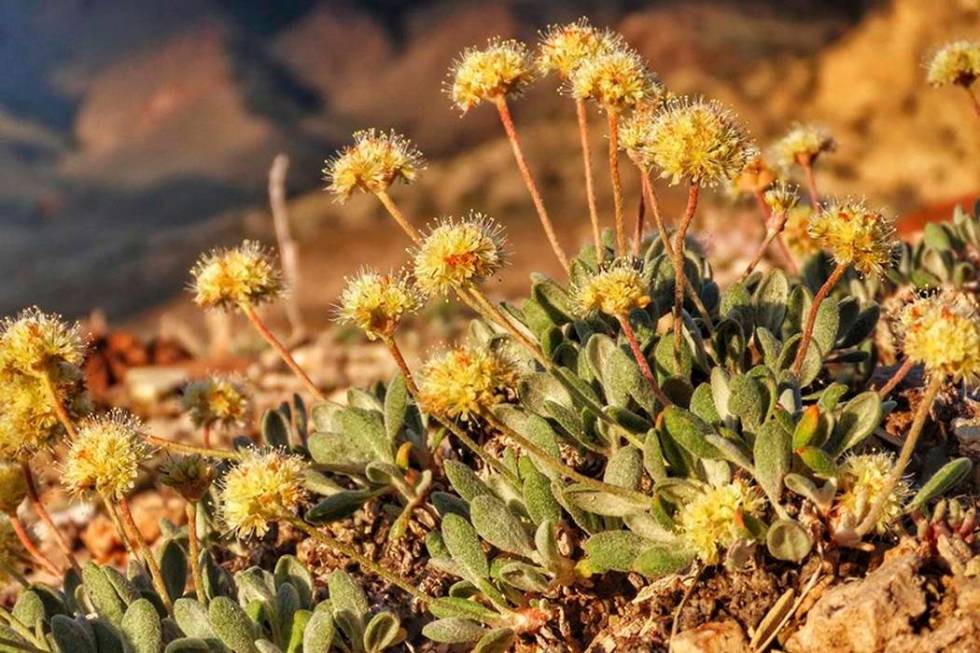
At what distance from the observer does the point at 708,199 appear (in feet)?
56.5

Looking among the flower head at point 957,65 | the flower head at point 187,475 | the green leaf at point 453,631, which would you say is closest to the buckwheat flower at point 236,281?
the flower head at point 187,475

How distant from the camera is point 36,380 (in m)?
3.82

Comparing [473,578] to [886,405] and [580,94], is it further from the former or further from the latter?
[580,94]

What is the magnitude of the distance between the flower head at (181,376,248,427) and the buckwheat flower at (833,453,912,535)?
2149 mm

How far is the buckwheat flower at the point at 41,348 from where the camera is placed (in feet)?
12.0

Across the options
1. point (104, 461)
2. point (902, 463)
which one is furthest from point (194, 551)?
point (902, 463)

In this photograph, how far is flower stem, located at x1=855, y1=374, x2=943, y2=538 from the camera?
288 centimetres

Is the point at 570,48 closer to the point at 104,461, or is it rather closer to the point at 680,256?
the point at 680,256

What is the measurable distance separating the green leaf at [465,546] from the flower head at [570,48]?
4.90 feet

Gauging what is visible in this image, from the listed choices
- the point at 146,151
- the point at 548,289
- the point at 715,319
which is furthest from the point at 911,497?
the point at 146,151

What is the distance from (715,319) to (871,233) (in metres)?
0.85

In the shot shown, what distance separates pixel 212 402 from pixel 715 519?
2014 millimetres

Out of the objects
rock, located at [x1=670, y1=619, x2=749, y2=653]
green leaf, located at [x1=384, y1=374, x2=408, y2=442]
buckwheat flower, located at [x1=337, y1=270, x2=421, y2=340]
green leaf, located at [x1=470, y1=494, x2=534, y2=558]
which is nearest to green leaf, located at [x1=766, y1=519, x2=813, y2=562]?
rock, located at [x1=670, y1=619, x2=749, y2=653]

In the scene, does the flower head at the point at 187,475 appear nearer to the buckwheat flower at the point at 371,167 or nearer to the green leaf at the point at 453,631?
the green leaf at the point at 453,631
